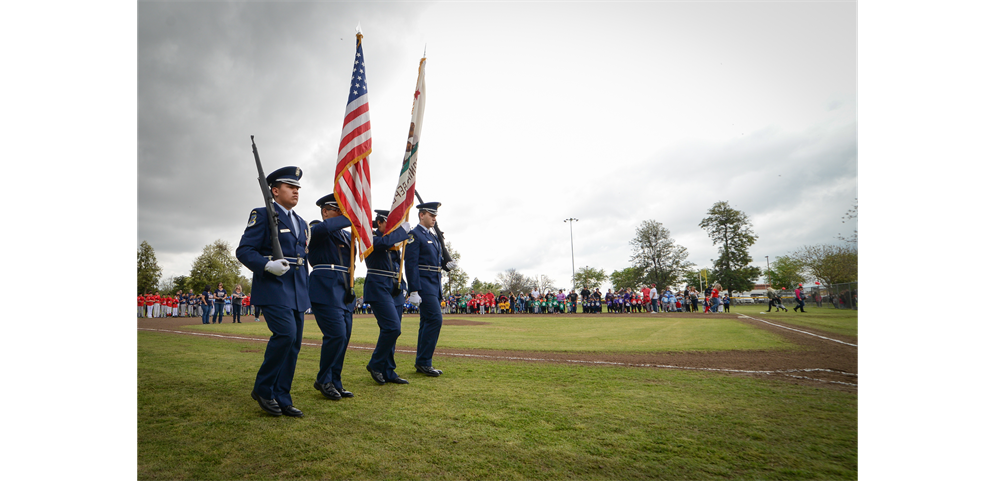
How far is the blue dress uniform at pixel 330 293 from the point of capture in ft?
15.7

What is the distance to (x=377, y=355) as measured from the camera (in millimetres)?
5594

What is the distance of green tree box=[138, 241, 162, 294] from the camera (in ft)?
151

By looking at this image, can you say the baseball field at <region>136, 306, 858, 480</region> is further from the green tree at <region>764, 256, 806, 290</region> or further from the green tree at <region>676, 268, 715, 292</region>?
the green tree at <region>764, 256, 806, 290</region>

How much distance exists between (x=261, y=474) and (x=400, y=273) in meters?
3.46

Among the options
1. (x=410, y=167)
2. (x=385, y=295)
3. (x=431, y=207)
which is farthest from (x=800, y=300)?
(x=385, y=295)

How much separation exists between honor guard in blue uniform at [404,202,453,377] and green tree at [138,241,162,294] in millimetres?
52658

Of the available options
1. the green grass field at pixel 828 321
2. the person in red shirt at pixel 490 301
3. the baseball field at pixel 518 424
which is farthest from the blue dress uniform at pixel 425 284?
the person in red shirt at pixel 490 301

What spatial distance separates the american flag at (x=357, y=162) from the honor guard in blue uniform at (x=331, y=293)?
0.22m

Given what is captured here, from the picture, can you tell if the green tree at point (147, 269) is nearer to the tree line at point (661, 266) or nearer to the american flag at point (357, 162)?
the tree line at point (661, 266)

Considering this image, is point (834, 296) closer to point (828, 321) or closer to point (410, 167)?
point (828, 321)

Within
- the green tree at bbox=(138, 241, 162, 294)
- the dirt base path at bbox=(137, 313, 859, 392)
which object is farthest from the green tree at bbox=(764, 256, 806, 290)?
the green tree at bbox=(138, 241, 162, 294)
